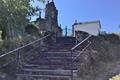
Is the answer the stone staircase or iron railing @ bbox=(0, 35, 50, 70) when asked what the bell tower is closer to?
iron railing @ bbox=(0, 35, 50, 70)

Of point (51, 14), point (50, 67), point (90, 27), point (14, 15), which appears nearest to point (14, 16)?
point (14, 15)

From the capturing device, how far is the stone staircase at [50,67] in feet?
47.3

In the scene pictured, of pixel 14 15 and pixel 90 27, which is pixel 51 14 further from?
pixel 14 15

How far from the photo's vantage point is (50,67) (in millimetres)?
15656

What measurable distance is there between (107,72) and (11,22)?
7.17 m

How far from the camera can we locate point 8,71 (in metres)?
15.3

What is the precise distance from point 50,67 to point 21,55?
1.79 meters

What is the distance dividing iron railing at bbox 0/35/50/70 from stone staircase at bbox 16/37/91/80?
274 millimetres

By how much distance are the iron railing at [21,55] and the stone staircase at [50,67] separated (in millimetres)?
274

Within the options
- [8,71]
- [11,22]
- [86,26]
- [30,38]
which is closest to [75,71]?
[8,71]

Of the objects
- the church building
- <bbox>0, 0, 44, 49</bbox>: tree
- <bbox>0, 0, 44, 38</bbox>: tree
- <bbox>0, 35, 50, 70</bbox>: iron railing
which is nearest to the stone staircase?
<bbox>0, 35, 50, 70</bbox>: iron railing

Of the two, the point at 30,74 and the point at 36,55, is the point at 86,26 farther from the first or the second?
the point at 30,74

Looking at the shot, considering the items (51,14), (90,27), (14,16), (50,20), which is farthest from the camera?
(51,14)

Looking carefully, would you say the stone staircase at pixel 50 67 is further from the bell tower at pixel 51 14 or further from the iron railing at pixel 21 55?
the bell tower at pixel 51 14
